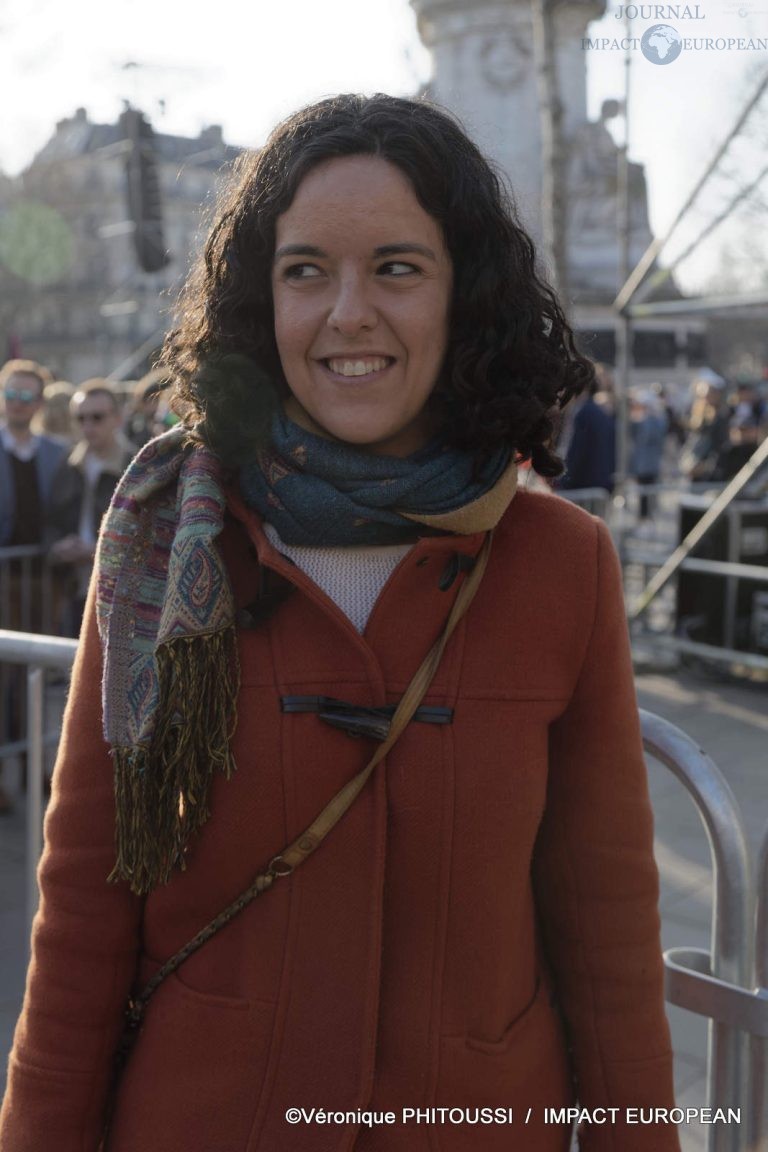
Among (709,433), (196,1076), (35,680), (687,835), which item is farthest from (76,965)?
(709,433)

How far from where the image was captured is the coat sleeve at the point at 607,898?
1.61m

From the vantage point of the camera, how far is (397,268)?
5.12 feet

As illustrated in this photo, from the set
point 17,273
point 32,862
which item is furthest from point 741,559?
point 17,273

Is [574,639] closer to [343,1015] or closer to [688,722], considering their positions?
[343,1015]

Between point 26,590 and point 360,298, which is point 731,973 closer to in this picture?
point 360,298

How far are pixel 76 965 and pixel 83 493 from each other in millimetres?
4842

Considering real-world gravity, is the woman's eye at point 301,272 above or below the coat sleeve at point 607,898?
above

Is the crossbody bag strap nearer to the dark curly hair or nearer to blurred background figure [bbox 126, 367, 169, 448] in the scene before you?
the dark curly hair

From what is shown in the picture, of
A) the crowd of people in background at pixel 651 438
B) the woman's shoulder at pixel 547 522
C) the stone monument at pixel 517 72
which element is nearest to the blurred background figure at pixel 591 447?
the crowd of people in background at pixel 651 438

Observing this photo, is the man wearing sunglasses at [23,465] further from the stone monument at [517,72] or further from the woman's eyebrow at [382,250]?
the stone monument at [517,72]

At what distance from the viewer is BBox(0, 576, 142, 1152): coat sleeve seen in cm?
152

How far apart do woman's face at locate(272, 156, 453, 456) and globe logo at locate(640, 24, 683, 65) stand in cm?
220

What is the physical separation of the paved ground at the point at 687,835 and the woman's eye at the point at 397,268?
1.58m

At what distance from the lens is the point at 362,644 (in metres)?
1.54
